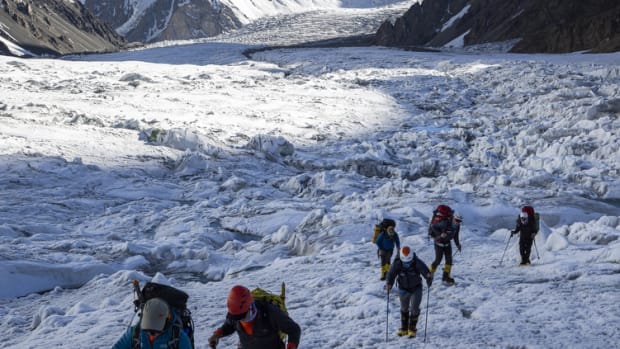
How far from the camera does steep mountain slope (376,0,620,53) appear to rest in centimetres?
4972

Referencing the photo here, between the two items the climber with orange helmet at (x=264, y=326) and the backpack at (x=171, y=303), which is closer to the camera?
the backpack at (x=171, y=303)

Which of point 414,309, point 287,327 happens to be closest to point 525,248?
point 414,309

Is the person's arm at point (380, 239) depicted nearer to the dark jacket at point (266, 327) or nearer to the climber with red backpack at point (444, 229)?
the climber with red backpack at point (444, 229)

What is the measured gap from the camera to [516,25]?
66375 mm

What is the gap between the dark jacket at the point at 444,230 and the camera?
7246mm

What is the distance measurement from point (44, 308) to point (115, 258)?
2.77 metres

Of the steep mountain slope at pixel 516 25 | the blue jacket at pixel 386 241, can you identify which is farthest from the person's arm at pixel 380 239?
the steep mountain slope at pixel 516 25

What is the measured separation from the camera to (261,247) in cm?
1090

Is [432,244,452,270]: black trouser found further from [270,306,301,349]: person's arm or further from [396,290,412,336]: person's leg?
[270,306,301,349]: person's arm

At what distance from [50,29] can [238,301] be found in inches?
5052

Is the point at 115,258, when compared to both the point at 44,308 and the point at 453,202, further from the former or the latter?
the point at 453,202

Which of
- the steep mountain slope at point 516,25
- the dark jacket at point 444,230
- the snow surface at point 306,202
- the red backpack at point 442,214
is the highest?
the steep mountain slope at point 516,25

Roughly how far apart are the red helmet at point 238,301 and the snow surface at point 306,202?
2471 mm

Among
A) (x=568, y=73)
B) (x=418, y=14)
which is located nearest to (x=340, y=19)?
(x=418, y=14)
